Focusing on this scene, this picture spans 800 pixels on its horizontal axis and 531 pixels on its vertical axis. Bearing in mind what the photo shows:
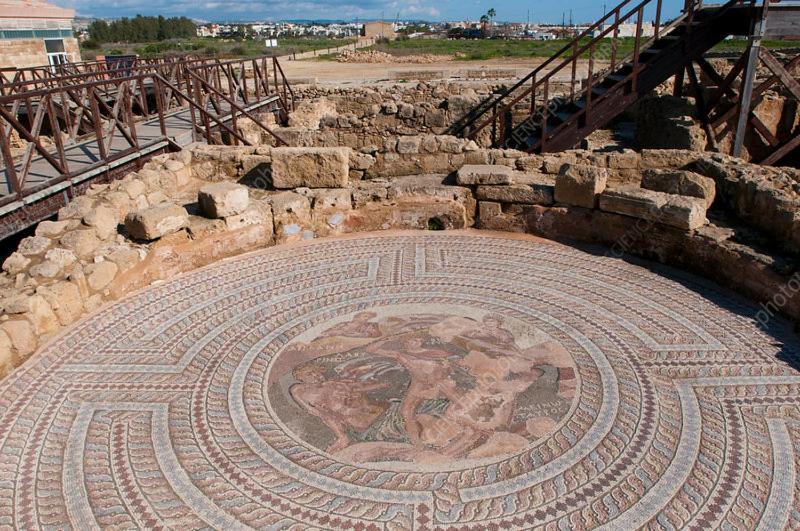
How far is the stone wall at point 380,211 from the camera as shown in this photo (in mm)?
5609

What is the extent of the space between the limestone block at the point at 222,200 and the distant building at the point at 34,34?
1928 centimetres

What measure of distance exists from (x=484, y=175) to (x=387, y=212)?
133cm

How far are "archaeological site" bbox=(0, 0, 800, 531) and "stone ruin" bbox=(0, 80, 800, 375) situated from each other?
0.11ft

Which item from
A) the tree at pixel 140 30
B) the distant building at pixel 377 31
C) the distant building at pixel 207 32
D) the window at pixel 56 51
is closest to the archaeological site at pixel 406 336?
the window at pixel 56 51

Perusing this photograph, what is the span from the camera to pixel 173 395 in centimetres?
434

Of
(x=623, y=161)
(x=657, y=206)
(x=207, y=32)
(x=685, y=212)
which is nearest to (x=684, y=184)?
(x=657, y=206)

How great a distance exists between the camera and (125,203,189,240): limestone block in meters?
6.38

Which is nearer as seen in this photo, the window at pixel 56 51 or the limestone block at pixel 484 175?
the limestone block at pixel 484 175

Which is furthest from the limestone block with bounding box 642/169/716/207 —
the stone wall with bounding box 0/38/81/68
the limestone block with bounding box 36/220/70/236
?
the stone wall with bounding box 0/38/81/68

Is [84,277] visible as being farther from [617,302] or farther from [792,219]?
[792,219]

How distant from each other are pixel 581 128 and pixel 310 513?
27.7ft

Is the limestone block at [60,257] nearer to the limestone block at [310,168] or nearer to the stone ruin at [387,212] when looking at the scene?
the stone ruin at [387,212]

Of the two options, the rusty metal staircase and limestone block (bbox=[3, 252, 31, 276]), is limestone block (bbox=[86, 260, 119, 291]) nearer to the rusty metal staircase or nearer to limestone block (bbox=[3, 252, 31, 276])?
limestone block (bbox=[3, 252, 31, 276])

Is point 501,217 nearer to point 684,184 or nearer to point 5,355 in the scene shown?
point 684,184
